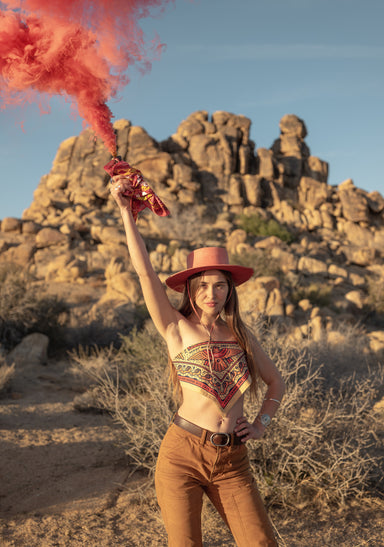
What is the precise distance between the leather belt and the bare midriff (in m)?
0.02

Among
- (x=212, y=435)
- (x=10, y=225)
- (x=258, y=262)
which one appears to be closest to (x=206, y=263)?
(x=212, y=435)

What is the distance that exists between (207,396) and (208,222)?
29.7 metres

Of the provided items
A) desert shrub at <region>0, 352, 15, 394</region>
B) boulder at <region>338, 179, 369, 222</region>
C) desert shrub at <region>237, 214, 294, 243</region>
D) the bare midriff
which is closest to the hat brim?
the bare midriff

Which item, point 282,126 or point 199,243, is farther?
point 282,126

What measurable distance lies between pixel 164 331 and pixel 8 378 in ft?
23.1

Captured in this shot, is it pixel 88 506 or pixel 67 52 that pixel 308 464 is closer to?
pixel 88 506

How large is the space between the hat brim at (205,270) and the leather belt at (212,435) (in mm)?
755

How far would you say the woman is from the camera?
2305mm

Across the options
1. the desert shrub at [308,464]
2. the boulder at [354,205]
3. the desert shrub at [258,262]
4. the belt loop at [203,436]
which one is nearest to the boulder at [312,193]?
the boulder at [354,205]

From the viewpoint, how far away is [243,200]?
35156 mm

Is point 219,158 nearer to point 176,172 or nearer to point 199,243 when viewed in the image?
point 176,172

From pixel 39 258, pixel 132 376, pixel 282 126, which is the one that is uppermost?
pixel 282 126

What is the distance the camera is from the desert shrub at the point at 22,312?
476 inches

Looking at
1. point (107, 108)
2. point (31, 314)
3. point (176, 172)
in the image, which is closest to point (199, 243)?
point (176, 172)
